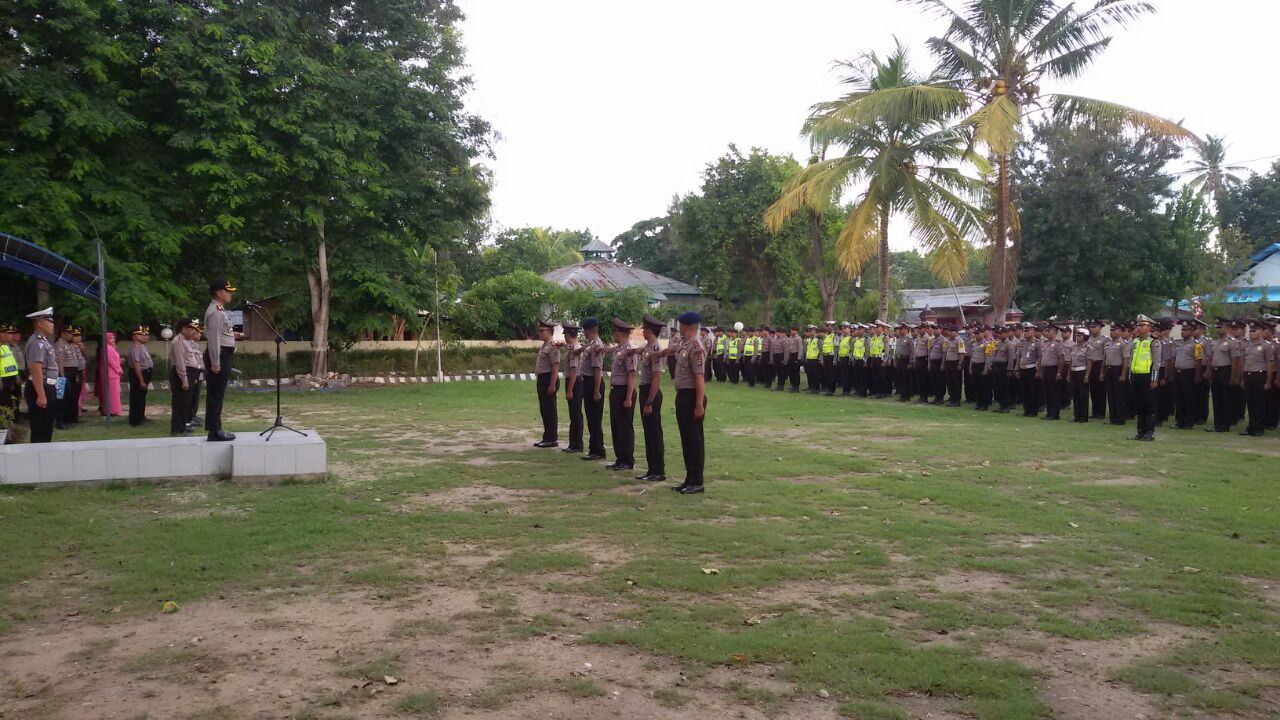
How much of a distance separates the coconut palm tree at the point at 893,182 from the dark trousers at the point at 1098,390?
5.78 metres

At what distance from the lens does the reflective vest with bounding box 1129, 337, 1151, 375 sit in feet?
43.7

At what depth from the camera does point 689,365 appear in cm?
901

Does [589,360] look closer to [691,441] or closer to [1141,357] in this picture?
[691,441]

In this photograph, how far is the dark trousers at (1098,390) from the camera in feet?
50.2

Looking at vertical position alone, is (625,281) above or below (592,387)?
above

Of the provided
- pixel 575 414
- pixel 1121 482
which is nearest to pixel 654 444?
pixel 575 414

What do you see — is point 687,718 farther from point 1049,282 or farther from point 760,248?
point 760,248

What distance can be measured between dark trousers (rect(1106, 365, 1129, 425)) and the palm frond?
16.0 ft

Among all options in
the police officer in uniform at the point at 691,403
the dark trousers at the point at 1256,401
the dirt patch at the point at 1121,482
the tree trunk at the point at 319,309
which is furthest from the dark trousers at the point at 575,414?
the tree trunk at the point at 319,309

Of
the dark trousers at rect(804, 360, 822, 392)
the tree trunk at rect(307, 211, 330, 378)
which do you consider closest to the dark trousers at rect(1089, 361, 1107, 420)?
the dark trousers at rect(804, 360, 822, 392)

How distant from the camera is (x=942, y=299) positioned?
170 ft

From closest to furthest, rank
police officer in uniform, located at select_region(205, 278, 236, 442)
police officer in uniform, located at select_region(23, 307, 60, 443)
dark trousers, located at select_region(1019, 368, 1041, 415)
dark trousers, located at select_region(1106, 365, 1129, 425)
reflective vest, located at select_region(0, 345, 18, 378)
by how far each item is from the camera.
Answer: police officer in uniform, located at select_region(205, 278, 236, 442) → police officer in uniform, located at select_region(23, 307, 60, 443) → reflective vest, located at select_region(0, 345, 18, 378) → dark trousers, located at select_region(1106, 365, 1129, 425) → dark trousers, located at select_region(1019, 368, 1041, 415)

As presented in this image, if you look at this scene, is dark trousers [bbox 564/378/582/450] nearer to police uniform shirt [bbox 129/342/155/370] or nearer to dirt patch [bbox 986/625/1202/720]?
police uniform shirt [bbox 129/342/155/370]

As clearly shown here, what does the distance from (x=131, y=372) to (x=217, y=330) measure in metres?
5.43
